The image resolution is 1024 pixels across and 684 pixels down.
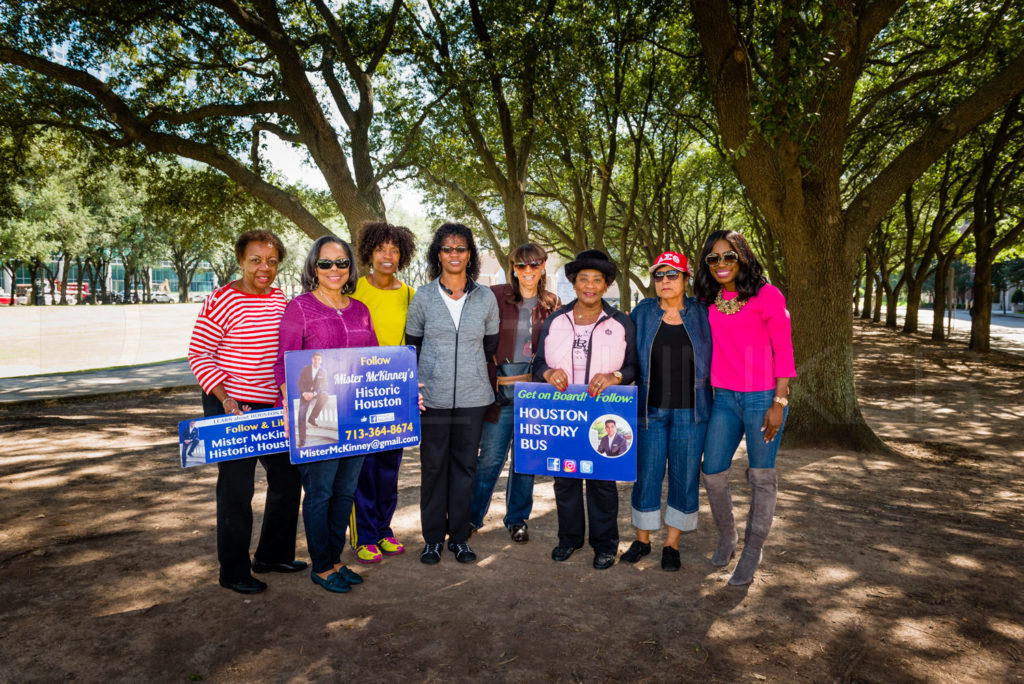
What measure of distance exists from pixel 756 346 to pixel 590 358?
40.4 inches

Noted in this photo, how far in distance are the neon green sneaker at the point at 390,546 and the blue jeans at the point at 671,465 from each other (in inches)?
66.8

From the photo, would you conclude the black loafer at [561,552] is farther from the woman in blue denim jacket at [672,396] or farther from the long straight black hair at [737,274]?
the long straight black hair at [737,274]

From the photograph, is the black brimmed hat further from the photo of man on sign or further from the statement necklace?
the photo of man on sign

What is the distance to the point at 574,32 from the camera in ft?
35.8

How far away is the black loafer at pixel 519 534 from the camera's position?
4.68 metres

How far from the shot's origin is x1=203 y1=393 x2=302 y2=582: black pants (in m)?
3.71

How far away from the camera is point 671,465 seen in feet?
13.9

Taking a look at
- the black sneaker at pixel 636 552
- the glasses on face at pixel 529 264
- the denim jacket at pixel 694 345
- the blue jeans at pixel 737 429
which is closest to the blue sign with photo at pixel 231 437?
the glasses on face at pixel 529 264

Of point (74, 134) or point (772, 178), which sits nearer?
point (772, 178)

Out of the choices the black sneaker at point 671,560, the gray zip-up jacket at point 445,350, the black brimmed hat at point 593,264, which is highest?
the black brimmed hat at point 593,264

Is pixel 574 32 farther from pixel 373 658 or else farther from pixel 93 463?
pixel 373 658

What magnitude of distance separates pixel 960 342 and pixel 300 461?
27316mm

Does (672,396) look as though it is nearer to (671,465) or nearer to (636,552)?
(671,465)

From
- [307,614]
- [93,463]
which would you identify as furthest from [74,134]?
[307,614]
